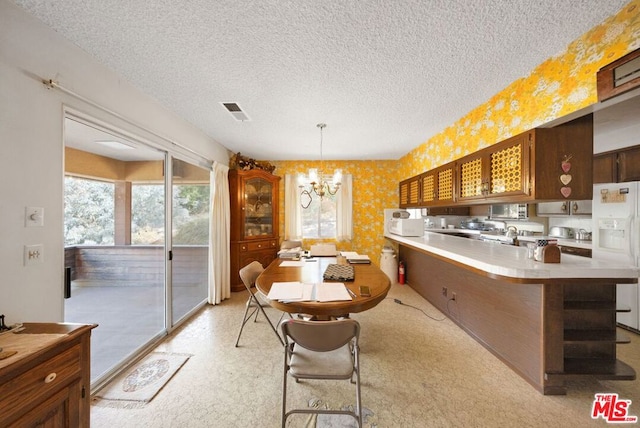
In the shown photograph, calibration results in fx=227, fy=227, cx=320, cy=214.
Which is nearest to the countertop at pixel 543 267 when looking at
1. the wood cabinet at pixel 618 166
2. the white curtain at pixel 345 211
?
the wood cabinet at pixel 618 166

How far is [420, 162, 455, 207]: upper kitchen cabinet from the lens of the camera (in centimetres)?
297

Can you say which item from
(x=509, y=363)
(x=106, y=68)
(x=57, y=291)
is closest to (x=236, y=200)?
(x=106, y=68)

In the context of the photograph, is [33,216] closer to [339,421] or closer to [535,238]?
[339,421]

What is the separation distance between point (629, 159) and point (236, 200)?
5.21m

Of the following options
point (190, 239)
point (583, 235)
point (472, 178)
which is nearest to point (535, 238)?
point (583, 235)

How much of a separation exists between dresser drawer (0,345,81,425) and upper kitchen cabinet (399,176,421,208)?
4.06 meters

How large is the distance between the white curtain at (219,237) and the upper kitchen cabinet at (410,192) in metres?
3.18

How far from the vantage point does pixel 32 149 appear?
4.29 ft

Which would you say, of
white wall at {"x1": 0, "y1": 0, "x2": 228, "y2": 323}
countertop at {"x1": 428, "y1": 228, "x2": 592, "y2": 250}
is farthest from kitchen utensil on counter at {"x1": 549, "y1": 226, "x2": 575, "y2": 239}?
white wall at {"x1": 0, "y1": 0, "x2": 228, "y2": 323}

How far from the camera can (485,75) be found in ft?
6.22

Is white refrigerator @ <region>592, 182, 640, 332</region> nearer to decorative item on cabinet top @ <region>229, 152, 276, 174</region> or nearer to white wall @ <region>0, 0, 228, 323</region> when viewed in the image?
decorative item on cabinet top @ <region>229, 152, 276, 174</region>

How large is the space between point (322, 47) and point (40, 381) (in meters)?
2.24

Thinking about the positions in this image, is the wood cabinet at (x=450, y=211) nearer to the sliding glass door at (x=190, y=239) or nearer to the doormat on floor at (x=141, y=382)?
the sliding glass door at (x=190, y=239)

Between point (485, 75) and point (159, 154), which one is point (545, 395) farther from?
point (159, 154)
